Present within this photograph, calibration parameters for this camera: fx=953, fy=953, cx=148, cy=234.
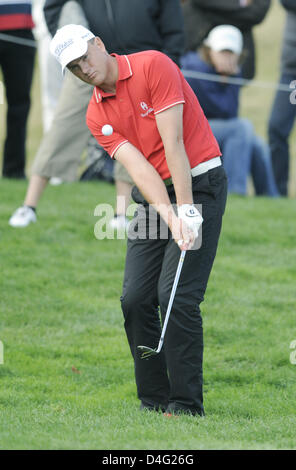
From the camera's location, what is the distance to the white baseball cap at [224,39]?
32.0 feet

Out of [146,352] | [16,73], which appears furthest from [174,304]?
[16,73]

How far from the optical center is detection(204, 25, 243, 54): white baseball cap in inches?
384

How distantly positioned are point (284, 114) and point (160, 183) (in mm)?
5867

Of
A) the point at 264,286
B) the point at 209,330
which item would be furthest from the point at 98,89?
the point at 264,286

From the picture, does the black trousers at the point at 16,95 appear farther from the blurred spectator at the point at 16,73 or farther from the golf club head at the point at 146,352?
the golf club head at the point at 146,352

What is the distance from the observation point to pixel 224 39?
9.75 metres

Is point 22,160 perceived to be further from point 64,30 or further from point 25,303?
point 64,30

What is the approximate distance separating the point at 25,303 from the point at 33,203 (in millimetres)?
1275

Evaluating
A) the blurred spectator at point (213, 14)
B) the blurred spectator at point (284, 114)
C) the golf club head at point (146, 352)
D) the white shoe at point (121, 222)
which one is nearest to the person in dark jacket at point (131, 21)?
Answer: the white shoe at point (121, 222)

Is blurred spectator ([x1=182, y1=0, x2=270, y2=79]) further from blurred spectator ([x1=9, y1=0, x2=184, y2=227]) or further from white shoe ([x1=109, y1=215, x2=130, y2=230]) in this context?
white shoe ([x1=109, y1=215, x2=130, y2=230])

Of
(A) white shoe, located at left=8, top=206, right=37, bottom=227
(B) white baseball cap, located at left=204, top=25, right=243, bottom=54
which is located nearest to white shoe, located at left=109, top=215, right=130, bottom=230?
(A) white shoe, located at left=8, top=206, right=37, bottom=227

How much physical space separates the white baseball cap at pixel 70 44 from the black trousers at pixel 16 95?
183 inches
